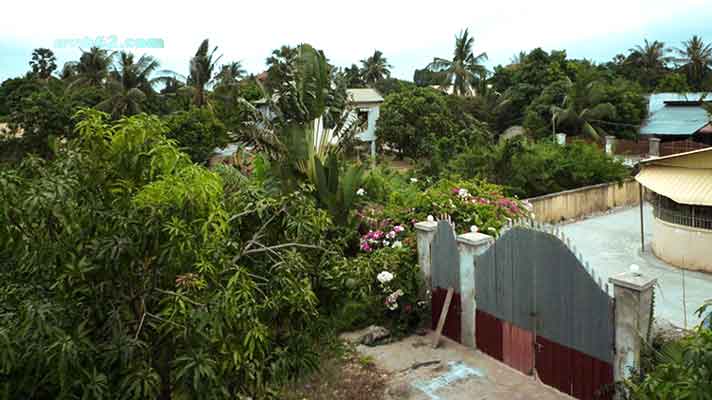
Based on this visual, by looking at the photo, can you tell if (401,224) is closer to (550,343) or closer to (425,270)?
(425,270)

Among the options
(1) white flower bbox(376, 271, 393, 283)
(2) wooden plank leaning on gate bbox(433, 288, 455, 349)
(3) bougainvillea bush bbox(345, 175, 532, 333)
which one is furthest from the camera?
(3) bougainvillea bush bbox(345, 175, 532, 333)

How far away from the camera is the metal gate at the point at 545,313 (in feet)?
20.6

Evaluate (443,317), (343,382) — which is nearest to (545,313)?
(443,317)

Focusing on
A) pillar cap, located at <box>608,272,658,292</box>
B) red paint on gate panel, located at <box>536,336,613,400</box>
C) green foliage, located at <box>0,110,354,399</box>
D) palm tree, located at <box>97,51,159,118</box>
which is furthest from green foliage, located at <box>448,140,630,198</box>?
palm tree, located at <box>97,51,159,118</box>

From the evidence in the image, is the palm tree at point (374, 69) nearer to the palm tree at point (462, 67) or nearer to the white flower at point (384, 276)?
the palm tree at point (462, 67)

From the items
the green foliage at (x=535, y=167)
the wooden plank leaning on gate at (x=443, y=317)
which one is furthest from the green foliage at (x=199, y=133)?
the wooden plank leaning on gate at (x=443, y=317)

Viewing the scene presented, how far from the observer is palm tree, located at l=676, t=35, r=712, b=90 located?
45.5m

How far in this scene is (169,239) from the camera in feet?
11.0

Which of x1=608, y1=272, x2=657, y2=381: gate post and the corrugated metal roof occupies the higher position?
the corrugated metal roof

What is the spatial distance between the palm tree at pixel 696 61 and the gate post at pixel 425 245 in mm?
44876

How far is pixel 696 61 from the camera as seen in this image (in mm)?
45594

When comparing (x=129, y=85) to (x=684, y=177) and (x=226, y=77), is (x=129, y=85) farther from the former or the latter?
(x=684, y=177)

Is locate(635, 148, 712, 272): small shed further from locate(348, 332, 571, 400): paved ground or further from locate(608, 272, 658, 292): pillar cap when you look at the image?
locate(608, 272, 658, 292): pillar cap

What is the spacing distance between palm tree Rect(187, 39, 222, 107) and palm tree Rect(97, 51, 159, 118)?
7.16ft
